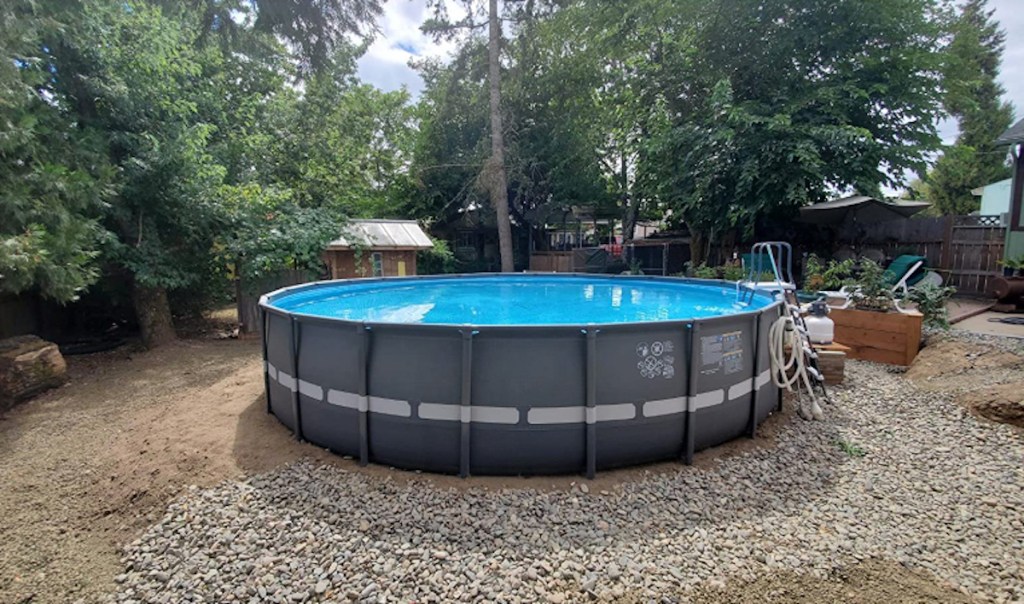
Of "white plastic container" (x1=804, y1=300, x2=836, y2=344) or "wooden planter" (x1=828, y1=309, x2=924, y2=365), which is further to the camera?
"wooden planter" (x1=828, y1=309, x2=924, y2=365)

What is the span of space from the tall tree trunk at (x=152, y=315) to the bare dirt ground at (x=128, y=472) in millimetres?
1736

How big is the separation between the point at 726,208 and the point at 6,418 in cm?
1204

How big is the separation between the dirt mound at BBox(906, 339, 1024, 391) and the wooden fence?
17.5 feet

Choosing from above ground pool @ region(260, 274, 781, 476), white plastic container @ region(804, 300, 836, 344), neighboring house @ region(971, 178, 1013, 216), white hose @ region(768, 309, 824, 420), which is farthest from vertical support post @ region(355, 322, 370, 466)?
neighboring house @ region(971, 178, 1013, 216)

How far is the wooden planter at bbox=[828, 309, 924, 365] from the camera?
5227 mm

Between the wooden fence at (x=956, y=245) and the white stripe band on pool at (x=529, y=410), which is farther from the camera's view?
the wooden fence at (x=956, y=245)

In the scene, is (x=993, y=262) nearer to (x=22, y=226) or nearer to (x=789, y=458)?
(x=789, y=458)

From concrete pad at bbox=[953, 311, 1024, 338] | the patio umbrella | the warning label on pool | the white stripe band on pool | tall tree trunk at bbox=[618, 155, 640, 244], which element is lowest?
the white stripe band on pool

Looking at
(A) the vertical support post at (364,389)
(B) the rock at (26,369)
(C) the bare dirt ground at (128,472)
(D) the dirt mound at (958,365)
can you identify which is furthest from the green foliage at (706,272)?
(B) the rock at (26,369)

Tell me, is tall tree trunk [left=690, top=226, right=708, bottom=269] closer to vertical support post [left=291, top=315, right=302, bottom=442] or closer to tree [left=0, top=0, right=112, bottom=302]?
vertical support post [left=291, top=315, right=302, bottom=442]

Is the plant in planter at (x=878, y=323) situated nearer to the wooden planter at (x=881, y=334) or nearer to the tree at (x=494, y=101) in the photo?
the wooden planter at (x=881, y=334)

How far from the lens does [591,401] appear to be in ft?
9.20

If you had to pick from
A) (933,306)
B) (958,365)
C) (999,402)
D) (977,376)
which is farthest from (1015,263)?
(999,402)

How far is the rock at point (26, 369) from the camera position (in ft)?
15.4
